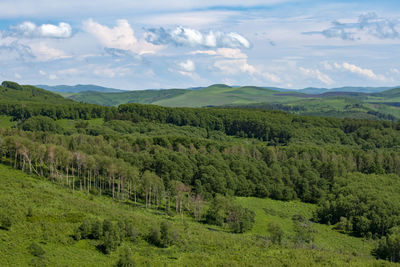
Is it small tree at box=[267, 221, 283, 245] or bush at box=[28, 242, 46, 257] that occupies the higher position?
bush at box=[28, 242, 46, 257]

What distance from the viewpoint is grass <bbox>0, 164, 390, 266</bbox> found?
5959cm

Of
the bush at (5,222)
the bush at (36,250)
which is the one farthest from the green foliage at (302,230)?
the bush at (5,222)

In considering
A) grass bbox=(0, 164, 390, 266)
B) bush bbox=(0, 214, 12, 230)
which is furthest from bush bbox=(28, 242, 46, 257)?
bush bbox=(0, 214, 12, 230)

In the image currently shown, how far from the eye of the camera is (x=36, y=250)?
57.2 meters

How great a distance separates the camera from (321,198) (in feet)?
396

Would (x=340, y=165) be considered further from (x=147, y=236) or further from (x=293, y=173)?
(x=147, y=236)

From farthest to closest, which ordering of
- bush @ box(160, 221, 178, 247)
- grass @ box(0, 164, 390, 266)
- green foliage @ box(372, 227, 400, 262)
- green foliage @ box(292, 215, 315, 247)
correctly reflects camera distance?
green foliage @ box(292, 215, 315, 247)
green foliage @ box(372, 227, 400, 262)
bush @ box(160, 221, 178, 247)
grass @ box(0, 164, 390, 266)

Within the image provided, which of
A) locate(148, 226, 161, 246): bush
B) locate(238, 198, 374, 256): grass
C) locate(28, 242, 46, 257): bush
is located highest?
locate(28, 242, 46, 257): bush

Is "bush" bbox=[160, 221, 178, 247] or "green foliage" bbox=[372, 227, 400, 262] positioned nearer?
"bush" bbox=[160, 221, 178, 247]

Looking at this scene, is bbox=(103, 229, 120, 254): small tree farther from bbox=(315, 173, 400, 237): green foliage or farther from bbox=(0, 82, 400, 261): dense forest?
bbox=(315, 173, 400, 237): green foliage

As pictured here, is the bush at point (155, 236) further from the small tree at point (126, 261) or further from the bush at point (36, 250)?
the bush at point (36, 250)

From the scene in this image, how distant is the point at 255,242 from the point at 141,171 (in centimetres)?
5235

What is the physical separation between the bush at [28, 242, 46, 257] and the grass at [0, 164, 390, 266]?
63cm

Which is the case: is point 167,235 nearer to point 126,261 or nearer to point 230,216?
point 126,261
